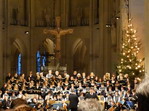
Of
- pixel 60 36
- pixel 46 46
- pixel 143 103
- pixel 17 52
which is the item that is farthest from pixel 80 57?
pixel 143 103

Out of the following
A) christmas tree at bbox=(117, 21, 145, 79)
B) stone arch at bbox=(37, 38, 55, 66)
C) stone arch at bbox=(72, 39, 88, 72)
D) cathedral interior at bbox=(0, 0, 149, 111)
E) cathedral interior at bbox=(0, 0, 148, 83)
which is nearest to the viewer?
christmas tree at bbox=(117, 21, 145, 79)

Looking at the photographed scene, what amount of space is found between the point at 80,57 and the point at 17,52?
692cm

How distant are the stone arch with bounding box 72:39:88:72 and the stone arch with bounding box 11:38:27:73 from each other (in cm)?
517

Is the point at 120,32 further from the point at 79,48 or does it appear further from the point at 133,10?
the point at 79,48

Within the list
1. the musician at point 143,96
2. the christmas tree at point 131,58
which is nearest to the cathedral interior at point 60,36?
the christmas tree at point 131,58

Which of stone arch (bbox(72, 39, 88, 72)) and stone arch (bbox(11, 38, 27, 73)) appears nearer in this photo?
stone arch (bbox(11, 38, 27, 73))

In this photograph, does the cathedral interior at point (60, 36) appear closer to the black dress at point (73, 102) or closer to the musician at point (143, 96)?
the black dress at point (73, 102)

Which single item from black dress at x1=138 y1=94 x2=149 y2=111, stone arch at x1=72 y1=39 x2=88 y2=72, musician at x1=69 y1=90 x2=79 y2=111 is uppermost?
black dress at x1=138 y1=94 x2=149 y2=111

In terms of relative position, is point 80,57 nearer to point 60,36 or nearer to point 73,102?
point 60,36

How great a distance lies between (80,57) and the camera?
139ft

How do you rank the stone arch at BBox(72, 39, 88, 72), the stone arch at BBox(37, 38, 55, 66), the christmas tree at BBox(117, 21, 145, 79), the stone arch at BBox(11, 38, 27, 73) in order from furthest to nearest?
1. the stone arch at BBox(72, 39, 88, 72)
2. the stone arch at BBox(37, 38, 55, 66)
3. the stone arch at BBox(11, 38, 27, 73)
4. the christmas tree at BBox(117, 21, 145, 79)

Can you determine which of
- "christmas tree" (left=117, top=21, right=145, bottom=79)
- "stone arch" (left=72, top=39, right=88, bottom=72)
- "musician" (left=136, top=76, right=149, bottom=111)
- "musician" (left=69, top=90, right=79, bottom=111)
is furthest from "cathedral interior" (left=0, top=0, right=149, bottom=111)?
"musician" (left=136, top=76, right=149, bottom=111)

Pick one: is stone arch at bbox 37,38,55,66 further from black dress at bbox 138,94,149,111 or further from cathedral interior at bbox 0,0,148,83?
black dress at bbox 138,94,149,111

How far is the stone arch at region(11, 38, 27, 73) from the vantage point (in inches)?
1479
